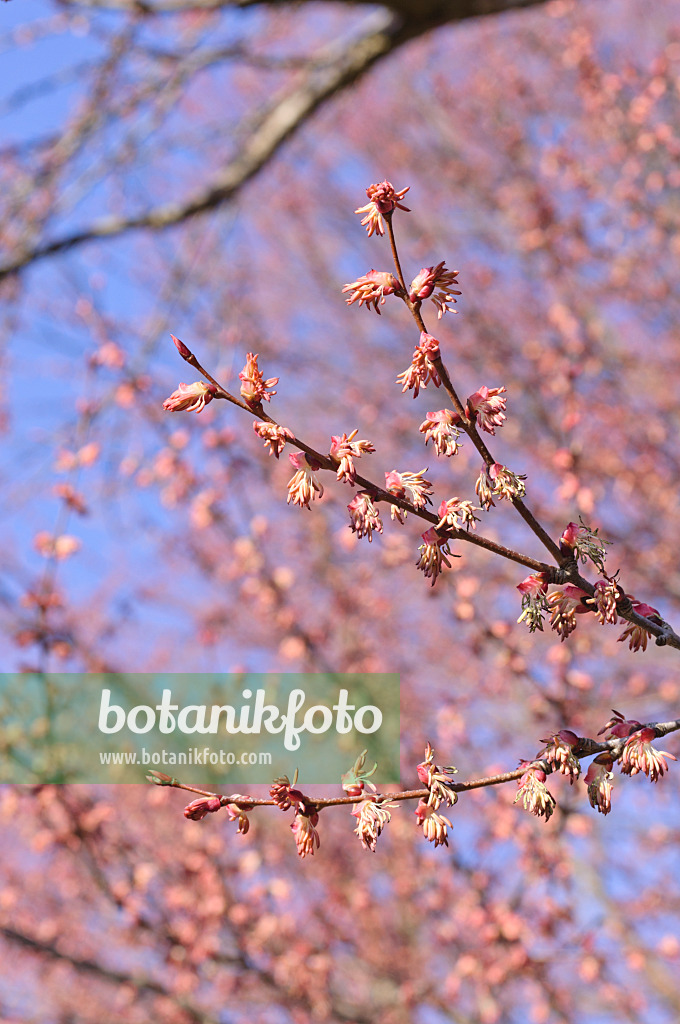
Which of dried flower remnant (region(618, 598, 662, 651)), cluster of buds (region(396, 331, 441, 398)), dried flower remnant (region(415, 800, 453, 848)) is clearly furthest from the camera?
dried flower remnant (region(618, 598, 662, 651))

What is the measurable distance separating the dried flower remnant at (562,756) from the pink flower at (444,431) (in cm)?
50

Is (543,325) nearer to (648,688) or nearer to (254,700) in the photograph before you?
(648,688)

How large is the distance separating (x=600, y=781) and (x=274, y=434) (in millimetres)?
785

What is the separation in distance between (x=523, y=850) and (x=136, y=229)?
4.09m

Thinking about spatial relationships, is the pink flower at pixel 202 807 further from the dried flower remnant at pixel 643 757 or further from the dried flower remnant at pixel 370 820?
the dried flower remnant at pixel 643 757

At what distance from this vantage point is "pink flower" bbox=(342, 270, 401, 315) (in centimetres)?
122

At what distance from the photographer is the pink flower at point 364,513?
49.9 inches

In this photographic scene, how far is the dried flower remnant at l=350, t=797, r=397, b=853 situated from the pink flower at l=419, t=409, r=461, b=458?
578 millimetres

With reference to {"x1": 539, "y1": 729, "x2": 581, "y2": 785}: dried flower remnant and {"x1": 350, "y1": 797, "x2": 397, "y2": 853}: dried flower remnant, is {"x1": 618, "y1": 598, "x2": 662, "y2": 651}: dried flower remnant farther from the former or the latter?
{"x1": 350, "y1": 797, "x2": 397, "y2": 853}: dried flower remnant

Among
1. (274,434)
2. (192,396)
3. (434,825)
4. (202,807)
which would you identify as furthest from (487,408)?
(202,807)

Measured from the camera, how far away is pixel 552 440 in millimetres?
6273

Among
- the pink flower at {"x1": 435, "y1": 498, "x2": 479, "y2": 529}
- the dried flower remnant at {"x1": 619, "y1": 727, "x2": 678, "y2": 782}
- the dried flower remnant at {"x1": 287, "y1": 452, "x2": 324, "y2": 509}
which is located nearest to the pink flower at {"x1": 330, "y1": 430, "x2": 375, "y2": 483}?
the dried flower remnant at {"x1": 287, "y1": 452, "x2": 324, "y2": 509}

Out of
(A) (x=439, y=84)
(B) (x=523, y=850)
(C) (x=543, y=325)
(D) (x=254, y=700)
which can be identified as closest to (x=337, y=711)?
(D) (x=254, y=700)

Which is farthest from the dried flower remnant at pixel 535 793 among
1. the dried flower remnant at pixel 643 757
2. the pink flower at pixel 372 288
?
the pink flower at pixel 372 288
